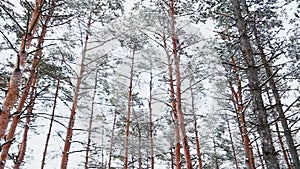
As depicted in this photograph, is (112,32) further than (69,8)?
Yes

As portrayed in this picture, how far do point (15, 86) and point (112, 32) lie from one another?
644 centimetres

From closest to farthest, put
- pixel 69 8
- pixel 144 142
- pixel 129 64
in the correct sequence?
pixel 69 8, pixel 129 64, pixel 144 142

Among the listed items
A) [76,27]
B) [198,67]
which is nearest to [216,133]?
[198,67]

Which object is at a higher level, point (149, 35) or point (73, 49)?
point (149, 35)

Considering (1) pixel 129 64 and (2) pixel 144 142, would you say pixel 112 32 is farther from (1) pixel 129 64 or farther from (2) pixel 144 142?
(2) pixel 144 142

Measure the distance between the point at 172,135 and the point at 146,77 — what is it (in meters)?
6.33

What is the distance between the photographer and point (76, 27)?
333 inches

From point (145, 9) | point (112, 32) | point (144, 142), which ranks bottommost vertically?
point (144, 142)

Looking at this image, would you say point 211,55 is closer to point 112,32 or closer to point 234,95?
point 234,95

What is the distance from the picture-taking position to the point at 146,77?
46.0 ft

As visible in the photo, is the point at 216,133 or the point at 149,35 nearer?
→ the point at 149,35

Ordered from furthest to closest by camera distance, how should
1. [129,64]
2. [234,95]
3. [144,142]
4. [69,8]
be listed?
[144,142], [129,64], [234,95], [69,8]

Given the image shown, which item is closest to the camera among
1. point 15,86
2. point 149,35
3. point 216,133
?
point 15,86

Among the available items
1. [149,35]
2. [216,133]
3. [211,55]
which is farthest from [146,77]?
[216,133]
